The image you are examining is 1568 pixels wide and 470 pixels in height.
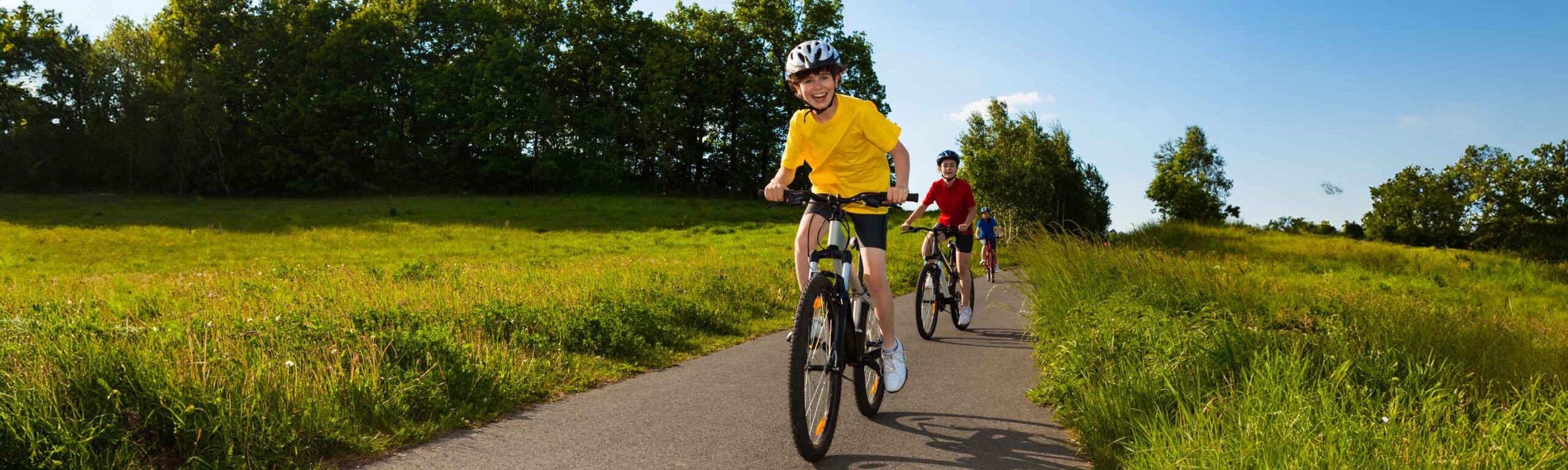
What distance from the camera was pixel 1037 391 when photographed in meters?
5.80

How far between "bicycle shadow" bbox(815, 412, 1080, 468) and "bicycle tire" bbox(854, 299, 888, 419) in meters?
0.12

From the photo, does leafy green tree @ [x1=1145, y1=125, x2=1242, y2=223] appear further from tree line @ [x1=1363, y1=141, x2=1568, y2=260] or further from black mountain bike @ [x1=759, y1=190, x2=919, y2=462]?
black mountain bike @ [x1=759, y1=190, x2=919, y2=462]

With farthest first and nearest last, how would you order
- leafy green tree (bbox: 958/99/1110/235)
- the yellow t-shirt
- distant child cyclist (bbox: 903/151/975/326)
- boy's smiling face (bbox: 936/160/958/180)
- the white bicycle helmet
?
leafy green tree (bbox: 958/99/1110/235)
boy's smiling face (bbox: 936/160/958/180)
distant child cyclist (bbox: 903/151/975/326)
the yellow t-shirt
the white bicycle helmet

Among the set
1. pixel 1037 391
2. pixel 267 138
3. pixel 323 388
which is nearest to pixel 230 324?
pixel 323 388

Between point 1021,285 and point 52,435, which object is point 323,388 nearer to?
point 52,435

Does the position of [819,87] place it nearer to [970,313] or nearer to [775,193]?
[775,193]

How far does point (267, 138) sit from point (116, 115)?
7967 millimetres

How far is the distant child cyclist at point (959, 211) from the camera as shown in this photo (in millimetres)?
9320

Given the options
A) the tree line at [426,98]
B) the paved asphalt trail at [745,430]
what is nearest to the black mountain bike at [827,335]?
the paved asphalt trail at [745,430]

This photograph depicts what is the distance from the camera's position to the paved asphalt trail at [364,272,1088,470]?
4258 mm

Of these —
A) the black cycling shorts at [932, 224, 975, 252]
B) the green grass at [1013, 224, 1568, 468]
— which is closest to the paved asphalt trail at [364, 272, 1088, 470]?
the green grass at [1013, 224, 1568, 468]

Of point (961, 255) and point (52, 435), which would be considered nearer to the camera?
point (52, 435)

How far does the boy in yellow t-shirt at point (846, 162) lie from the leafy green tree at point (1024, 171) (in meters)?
37.0

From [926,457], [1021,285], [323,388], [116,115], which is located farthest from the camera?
[116,115]
